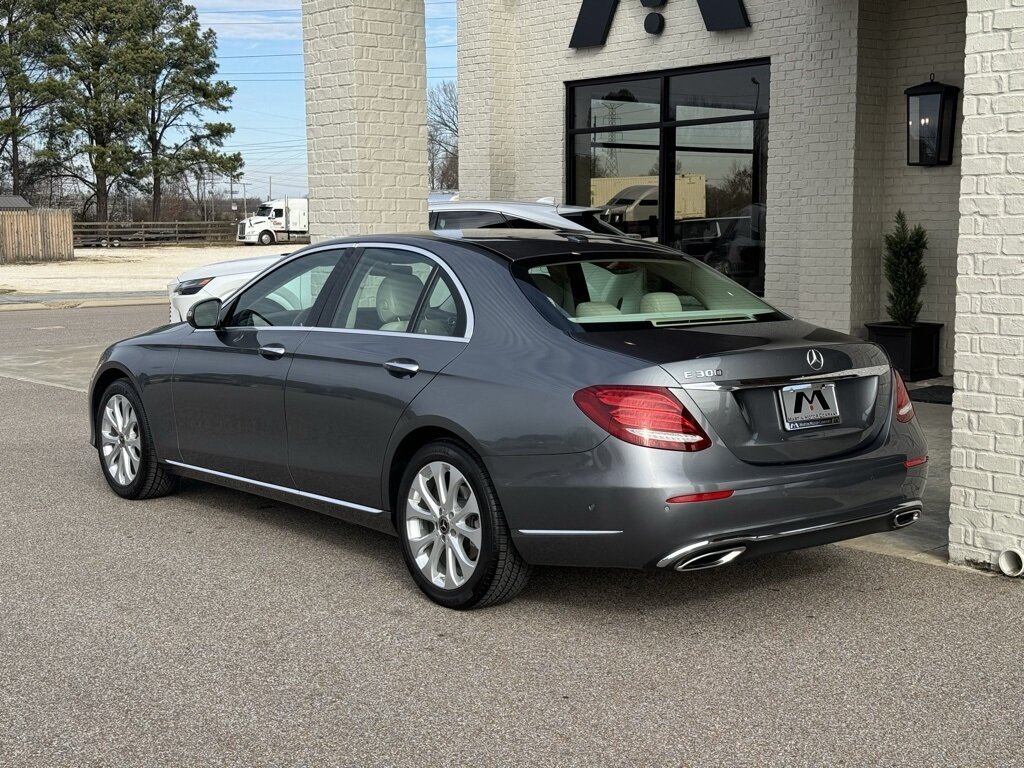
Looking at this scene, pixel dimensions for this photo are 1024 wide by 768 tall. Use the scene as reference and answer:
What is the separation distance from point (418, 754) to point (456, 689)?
546 mm

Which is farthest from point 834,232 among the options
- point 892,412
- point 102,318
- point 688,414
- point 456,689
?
point 102,318

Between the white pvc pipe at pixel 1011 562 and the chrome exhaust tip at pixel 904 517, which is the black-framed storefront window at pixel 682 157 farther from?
the chrome exhaust tip at pixel 904 517

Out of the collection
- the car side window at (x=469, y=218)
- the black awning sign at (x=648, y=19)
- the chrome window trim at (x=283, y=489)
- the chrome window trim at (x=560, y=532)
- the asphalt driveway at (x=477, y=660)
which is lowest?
the asphalt driveway at (x=477, y=660)

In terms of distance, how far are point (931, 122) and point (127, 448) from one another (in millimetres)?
8197

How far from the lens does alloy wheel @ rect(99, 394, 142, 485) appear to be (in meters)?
7.30

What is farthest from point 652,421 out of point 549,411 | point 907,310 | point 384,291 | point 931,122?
point 931,122

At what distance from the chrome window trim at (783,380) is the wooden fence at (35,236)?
39.9 m

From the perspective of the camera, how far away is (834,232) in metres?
12.7

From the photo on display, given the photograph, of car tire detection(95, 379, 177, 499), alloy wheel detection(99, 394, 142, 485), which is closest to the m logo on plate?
car tire detection(95, 379, 177, 499)

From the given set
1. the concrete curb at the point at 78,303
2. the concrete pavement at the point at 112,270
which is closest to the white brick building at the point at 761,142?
the concrete pavement at the point at 112,270

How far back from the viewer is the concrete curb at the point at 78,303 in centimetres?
2539

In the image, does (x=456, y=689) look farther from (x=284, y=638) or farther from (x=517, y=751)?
(x=284, y=638)

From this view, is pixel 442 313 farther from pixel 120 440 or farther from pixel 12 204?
pixel 12 204

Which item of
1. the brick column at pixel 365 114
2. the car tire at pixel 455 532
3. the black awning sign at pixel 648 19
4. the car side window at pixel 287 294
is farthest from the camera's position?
the black awning sign at pixel 648 19
